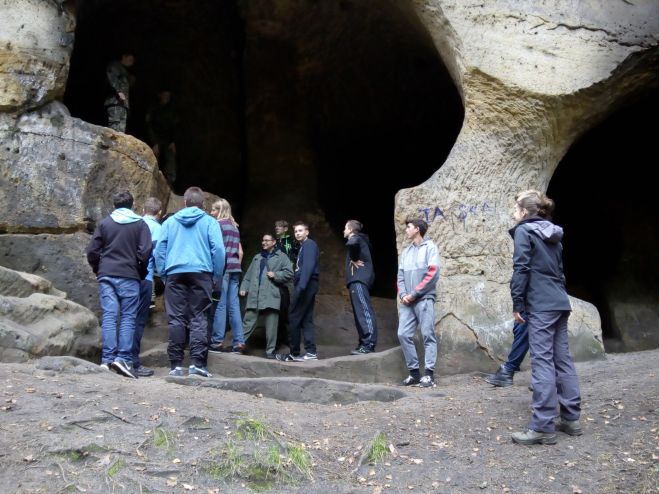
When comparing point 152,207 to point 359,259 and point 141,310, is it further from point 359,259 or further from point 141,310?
point 359,259

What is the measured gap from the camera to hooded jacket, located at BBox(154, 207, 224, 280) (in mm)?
6094

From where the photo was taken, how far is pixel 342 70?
35.8 ft

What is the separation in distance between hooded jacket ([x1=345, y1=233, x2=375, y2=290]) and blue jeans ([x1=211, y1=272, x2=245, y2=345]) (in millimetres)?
1156

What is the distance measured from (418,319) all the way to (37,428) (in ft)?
11.4

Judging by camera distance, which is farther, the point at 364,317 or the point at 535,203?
the point at 364,317

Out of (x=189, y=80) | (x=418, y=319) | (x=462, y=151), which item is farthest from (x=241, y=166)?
(x=418, y=319)

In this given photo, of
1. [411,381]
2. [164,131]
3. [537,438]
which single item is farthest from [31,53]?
[537,438]

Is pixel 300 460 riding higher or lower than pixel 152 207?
lower

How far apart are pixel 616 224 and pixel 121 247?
273 inches

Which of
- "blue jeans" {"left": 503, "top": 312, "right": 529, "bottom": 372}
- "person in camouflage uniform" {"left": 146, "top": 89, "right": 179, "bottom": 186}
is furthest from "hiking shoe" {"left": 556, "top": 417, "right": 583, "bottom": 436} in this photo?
"person in camouflage uniform" {"left": 146, "top": 89, "right": 179, "bottom": 186}

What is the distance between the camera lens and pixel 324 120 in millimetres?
11242

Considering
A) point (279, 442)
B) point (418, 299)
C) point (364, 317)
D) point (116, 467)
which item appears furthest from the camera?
point (364, 317)

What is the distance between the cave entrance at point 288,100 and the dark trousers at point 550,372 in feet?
19.4

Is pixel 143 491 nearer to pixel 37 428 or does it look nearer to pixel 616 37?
pixel 37 428
